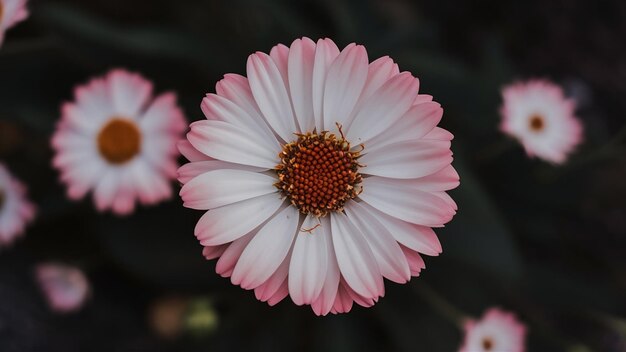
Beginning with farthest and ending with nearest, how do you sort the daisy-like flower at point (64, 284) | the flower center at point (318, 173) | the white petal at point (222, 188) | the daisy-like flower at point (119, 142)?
1. the daisy-like flower at point (64, 284)
2. the daisy-like flower at point (119, 142)
3. the flower center at point (318, 173)
4. the white petal at point (222, 188)

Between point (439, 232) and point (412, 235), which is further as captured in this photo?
point (439, 232)

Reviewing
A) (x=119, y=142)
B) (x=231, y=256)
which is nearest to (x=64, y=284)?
(x=119, y=142)

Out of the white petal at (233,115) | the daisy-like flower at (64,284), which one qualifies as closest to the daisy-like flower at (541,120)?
the white petal at (233,115)

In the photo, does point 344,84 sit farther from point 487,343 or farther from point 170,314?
point 170,314

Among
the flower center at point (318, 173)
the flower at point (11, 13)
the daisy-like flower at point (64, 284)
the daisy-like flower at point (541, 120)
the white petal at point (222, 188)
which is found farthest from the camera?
the daisy-like flower at point (64, 284)

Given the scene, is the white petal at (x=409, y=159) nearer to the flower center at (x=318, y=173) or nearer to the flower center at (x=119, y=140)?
the flower center at (x=318, y=173)

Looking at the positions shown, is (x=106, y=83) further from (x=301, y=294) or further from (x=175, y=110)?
(x=301, y=294)

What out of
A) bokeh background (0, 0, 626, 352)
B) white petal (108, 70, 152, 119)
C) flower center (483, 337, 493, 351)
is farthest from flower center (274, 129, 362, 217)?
flower center (483, 337, 493, 351)
